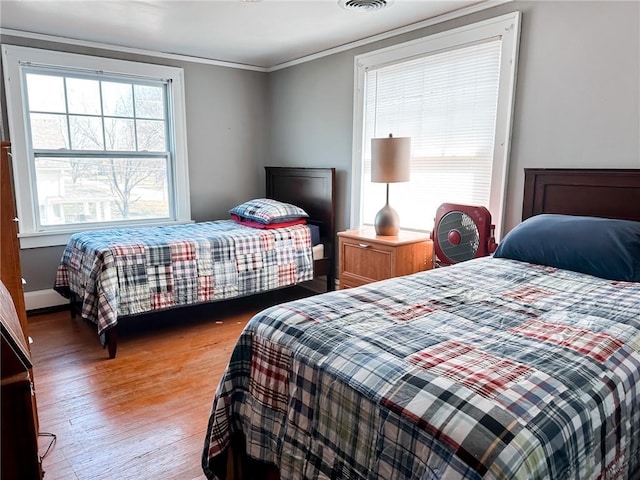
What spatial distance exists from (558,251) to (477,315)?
2.93 ft

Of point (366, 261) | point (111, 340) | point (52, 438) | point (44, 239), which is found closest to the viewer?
point (52, 438)

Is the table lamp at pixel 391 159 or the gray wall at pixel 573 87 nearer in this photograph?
the gray wall at pixel 573 87

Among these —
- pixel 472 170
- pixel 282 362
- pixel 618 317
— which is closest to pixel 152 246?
pixel 282 362

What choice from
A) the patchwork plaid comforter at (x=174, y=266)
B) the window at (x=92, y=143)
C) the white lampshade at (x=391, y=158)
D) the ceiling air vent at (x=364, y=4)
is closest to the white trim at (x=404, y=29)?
the ceiling air vent at (x=364, y=4)

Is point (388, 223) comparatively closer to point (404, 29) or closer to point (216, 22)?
point (404, 29)

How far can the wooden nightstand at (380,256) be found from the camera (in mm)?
2988

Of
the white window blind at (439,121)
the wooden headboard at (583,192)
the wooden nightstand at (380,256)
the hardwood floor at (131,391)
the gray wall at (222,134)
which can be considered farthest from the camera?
the gray wall at (222,134)

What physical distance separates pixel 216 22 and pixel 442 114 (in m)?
1.76

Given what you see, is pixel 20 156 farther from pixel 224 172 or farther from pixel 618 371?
pixel 618 371

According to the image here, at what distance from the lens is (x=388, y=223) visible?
3.21m

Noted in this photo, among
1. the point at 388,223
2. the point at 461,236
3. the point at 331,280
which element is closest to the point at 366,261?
the point at 388,223

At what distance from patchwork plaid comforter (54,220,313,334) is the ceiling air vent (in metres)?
1.73

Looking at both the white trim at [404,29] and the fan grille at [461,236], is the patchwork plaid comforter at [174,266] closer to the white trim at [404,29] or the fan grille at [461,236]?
the fan grille at [461,236]

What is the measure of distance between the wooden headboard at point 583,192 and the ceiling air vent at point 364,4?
4.54 ft
